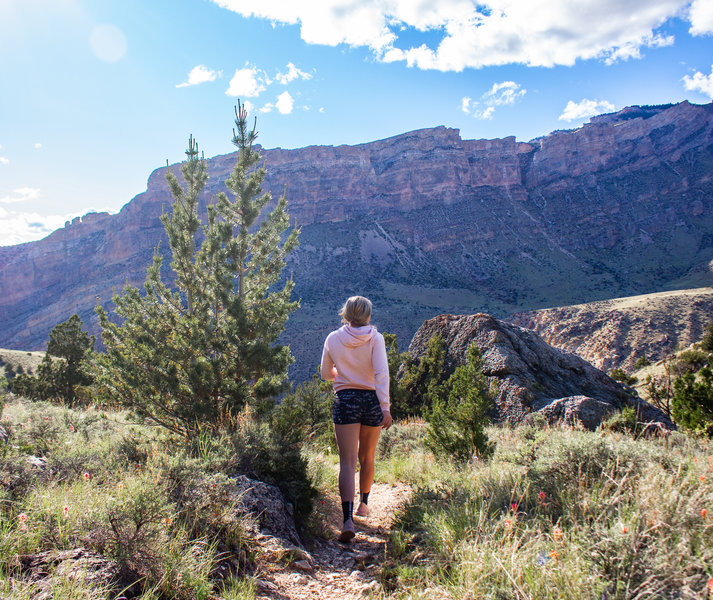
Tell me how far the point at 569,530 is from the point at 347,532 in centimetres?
186

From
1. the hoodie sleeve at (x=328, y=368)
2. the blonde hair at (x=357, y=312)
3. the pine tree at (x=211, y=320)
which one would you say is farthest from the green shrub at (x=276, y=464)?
the pine tree at (x=211, y=320)

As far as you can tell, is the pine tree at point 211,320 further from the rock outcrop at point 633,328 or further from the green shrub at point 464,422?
the rock outcrop at point 633,328

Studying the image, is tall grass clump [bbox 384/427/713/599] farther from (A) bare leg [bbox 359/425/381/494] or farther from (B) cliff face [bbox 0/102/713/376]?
(B) cliff face [bbox 0/102/713/376]

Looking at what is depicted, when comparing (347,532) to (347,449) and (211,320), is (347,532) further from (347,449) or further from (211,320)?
(211,320)

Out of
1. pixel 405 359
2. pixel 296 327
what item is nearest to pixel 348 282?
pixel 296 327

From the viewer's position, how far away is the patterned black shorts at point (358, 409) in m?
3.73

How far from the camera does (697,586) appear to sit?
68.7 inches

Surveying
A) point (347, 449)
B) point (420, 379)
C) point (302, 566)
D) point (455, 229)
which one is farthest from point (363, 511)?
point (455, 229)

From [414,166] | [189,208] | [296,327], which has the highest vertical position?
[414,166]

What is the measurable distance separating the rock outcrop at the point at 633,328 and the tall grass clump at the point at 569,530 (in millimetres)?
32620

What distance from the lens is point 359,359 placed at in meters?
3.80

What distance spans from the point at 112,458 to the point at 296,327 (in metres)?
47.2

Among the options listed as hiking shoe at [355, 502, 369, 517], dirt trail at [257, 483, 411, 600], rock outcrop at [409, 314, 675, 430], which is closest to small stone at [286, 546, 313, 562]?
dirt trail at [257, 483, 411, 600]

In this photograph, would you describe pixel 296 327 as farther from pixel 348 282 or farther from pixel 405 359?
pixel 405 359
